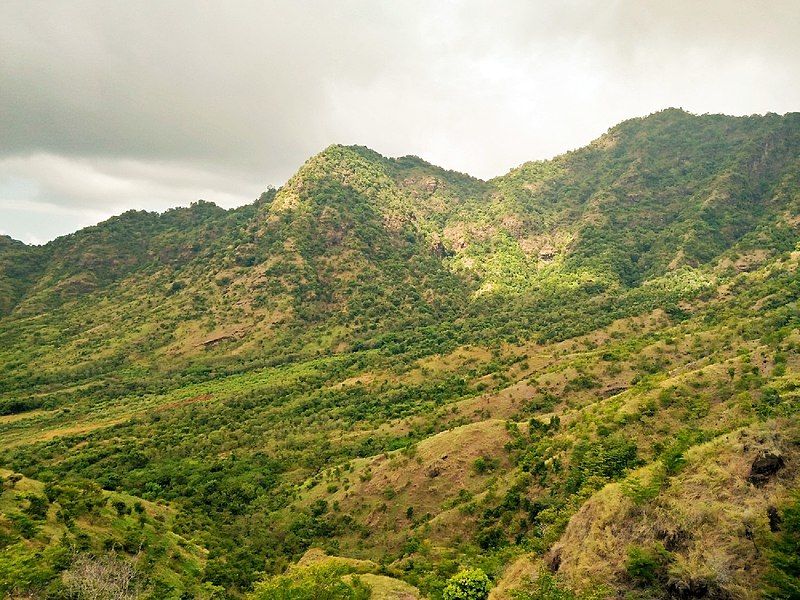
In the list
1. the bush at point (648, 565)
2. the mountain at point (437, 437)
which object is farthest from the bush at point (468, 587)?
the bush at point (648, 565)

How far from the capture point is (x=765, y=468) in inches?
1188

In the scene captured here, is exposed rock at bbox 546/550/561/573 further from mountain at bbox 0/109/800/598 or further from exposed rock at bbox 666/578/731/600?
exposed rock at bbox 666/578/731/600

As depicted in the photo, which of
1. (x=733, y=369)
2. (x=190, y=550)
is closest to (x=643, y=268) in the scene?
(x=733, y=369)

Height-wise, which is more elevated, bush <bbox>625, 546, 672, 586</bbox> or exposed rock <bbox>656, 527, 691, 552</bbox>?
exposed rock <bbox>656, 527, 691, 552</bbox>

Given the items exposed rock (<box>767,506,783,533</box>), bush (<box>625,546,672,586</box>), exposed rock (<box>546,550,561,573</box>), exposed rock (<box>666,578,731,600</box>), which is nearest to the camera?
exposed rock (<box>666,578,731,600</box>)

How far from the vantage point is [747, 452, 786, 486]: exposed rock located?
2981cm

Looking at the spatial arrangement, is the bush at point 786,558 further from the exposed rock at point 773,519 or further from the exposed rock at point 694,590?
the exposed rock at point 694,590

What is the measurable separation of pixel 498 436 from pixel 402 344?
307ft

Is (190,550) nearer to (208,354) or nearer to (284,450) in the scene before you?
(284,450)

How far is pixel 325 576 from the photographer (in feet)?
137

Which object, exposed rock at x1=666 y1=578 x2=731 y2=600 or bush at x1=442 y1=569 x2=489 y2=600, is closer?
exposed rock at x1=666 y1=578 x2=731 y2=600

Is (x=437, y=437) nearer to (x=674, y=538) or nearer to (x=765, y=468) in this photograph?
(x=674, y=538)

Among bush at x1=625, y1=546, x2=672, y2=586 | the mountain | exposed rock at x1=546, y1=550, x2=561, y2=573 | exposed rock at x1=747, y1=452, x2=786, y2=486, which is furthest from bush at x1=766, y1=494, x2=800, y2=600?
exposed rock at x1=546, y1=550, x2=561, y2=573

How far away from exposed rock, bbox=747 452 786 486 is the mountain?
156mm
